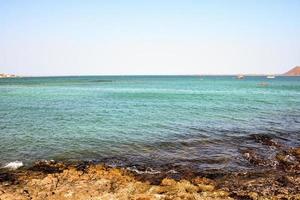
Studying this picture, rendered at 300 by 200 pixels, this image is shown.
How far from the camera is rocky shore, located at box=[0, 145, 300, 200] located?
11.7 m

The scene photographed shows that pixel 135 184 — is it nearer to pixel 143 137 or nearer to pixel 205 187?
pixel 205 187

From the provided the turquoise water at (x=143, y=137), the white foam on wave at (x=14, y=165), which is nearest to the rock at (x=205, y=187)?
the turquoise water at (x=143, y=137)

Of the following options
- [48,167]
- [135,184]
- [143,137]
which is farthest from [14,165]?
[143,137]

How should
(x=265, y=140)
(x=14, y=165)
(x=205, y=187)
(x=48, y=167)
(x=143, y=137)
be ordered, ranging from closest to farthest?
(x=205, y=187) → (x=48, y=167) → (x=14, y=165) → (x=265, y=140) → (x=143, y=137)

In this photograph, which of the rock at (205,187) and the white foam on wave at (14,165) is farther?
the white foam on wave at (14,165)

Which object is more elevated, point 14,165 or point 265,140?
point 14,165

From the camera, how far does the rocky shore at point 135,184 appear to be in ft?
38.3

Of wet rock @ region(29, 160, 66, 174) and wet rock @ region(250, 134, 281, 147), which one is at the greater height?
wet rock @ region(29, 160, 66, 174)

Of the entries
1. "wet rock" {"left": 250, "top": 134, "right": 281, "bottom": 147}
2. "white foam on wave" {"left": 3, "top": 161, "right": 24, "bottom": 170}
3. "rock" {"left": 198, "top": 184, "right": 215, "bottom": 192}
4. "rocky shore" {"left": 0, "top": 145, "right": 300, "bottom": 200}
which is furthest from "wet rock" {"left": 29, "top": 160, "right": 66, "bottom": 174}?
"wet rock" {"left": 250, "top": 134, "right": 281, "bottom": 147}

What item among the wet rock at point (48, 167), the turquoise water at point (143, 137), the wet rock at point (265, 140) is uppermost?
the wet rock at point (48, 167)

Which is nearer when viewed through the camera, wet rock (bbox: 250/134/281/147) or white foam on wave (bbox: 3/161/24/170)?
white foam on wave (bbox: 3/161/24/170)

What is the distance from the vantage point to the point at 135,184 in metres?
12.8

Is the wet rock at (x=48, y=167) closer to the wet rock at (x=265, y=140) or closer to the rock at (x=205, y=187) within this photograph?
the rock at (x=205, y=187)

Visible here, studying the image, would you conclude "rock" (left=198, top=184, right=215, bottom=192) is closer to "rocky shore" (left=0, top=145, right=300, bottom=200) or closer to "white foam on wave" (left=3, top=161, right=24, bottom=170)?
"rocky shore" (left=0, top=145, right=300, bottom=200)
